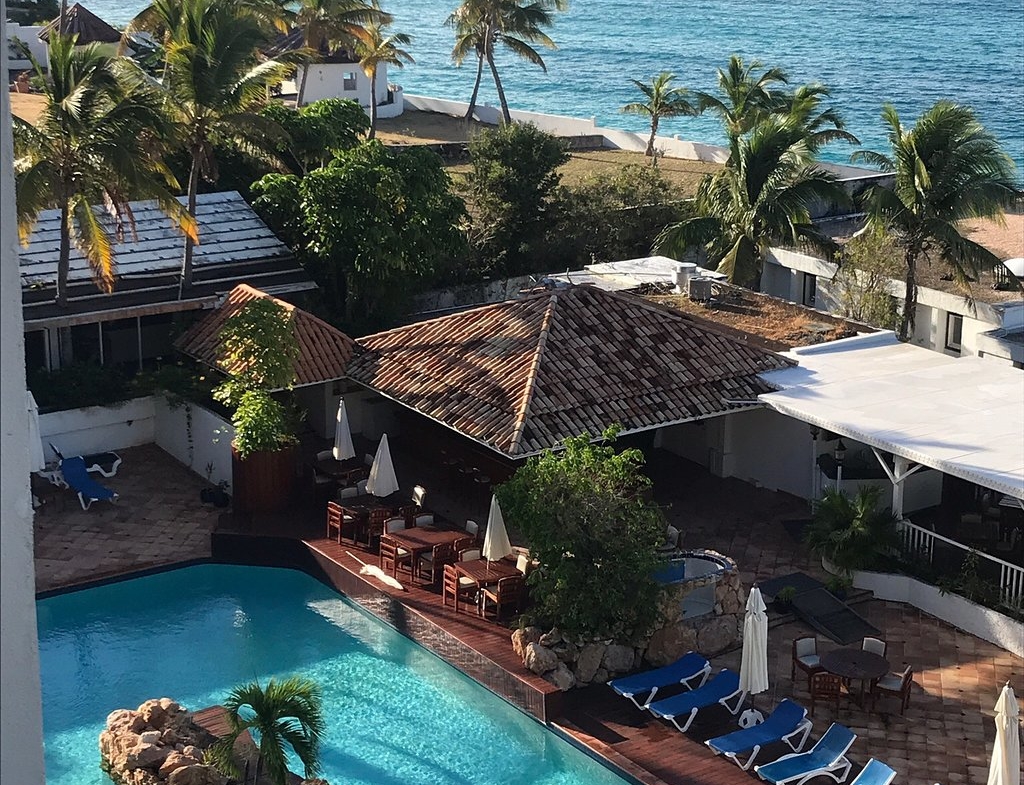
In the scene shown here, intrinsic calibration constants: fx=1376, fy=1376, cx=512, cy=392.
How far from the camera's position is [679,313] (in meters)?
25.5

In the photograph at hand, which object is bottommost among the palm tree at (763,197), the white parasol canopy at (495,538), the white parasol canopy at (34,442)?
the white parasol canopy at (495,538)

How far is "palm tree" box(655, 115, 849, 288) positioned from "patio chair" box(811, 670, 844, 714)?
41.6 ft

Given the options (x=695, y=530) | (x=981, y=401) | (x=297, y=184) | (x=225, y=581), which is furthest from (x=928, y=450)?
(x=297, y=184)

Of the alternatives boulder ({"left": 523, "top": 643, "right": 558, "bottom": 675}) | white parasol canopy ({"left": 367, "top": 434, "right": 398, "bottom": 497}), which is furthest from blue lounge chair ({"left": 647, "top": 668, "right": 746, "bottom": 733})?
white parasol canopy ({"left": 367, "top": 434, "right": 398, "bottom": 497})

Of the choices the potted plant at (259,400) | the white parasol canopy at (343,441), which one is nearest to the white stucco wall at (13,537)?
the potted plant at (259,400)

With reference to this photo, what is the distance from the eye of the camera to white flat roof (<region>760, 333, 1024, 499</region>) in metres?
19.0

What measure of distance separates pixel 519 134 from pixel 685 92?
13.5m

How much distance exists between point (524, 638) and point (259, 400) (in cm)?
729

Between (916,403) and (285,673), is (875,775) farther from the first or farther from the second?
(916,403)

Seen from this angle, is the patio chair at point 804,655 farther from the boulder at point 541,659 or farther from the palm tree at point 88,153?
the palm tree at point 88,153

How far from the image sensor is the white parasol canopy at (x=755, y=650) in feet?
53.8

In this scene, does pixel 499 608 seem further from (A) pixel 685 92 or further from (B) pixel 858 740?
(A) pixel 685 92

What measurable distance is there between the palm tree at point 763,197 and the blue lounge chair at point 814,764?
46.7 feet

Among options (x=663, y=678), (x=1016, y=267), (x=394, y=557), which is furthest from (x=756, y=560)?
(x=1016, y=267)
